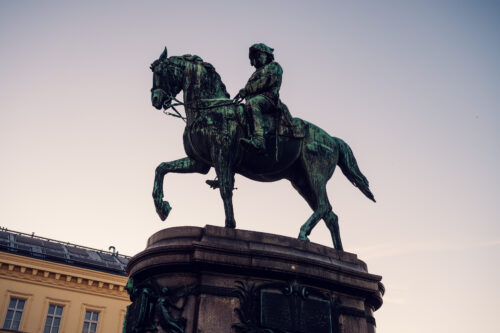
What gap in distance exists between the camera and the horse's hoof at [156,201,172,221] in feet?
26.9

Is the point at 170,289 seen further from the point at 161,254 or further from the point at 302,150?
the point at 302,150

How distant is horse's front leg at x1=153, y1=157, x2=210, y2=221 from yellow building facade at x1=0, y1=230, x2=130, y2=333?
23.7 metres

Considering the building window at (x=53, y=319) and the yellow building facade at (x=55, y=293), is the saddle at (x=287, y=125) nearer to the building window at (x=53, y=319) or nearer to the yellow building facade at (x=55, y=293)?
the yellow building facade at (x=55, y=293)

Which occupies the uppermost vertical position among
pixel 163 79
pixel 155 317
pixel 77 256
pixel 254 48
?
pixel 77 256

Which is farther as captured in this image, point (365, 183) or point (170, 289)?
point (365, 183)

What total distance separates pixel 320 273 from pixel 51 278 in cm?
2617

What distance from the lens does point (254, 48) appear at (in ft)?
29.5

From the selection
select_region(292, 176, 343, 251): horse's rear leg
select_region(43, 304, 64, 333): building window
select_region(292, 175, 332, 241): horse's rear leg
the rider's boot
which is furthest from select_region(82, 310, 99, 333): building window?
the rider's boot

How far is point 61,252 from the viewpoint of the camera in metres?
33.1

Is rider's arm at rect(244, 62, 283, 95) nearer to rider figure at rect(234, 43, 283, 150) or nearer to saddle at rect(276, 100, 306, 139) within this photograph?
rider figure at rect(234, 43, 283, 150)

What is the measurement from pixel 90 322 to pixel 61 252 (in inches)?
215

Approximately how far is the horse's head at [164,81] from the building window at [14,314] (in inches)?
965

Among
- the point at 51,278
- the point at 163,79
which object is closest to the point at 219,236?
the point at 163,79

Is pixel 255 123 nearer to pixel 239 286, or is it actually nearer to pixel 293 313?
pixel 239 286
